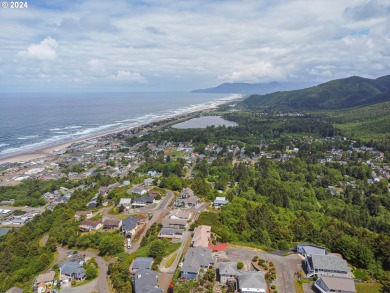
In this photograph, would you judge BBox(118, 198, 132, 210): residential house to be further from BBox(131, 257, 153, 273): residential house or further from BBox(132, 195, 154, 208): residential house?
BBox(131, 257, 153, 273): residential house

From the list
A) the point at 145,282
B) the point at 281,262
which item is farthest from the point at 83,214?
the point at 281,262

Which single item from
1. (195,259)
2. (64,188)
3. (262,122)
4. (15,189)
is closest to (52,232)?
(195,259)

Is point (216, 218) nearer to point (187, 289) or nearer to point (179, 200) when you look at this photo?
point (179, 200)

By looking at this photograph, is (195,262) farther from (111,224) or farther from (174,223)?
(111,224)

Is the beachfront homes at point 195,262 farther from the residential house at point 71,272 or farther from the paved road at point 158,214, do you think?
the residential house at point 71,272

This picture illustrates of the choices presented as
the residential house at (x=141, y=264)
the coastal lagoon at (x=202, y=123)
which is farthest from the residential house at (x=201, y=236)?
the coastal lagoon at (x=202, y=123)

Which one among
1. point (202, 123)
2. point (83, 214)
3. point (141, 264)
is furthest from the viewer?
point (202, 123)

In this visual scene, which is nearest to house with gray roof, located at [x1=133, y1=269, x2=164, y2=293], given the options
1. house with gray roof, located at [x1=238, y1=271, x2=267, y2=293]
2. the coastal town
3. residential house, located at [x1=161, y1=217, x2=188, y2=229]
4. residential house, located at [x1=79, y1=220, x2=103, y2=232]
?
the coastal town
